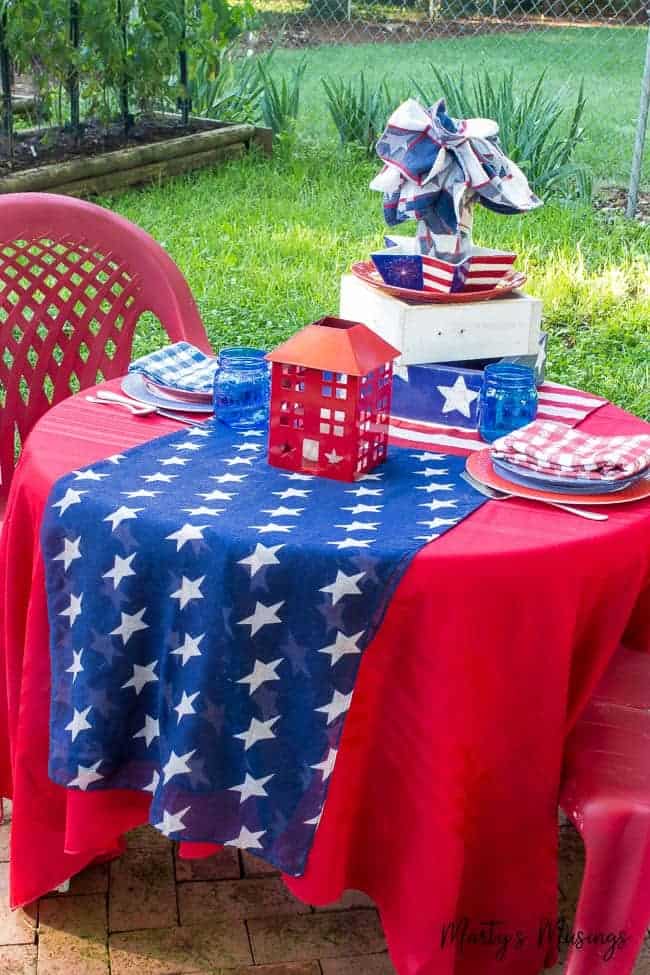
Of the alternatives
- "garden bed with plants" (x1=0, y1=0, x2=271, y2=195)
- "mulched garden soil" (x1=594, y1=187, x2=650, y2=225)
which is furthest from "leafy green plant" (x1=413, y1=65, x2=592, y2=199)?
"garden bed with plants" (x1=0, y1=0, x2=271, y2=195)

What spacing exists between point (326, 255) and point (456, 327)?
400 centimetres

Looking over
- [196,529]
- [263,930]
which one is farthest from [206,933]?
[196,529]

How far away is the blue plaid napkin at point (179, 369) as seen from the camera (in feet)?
7.45

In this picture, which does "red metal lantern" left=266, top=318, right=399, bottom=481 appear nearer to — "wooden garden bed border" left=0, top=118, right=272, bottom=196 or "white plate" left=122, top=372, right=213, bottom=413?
"white plate" left=122, top=372, right=213, bottom=413

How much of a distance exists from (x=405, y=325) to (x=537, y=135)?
17.6 feet

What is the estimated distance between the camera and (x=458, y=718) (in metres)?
1.72

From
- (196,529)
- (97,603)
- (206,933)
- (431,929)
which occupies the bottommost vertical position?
(206,933)

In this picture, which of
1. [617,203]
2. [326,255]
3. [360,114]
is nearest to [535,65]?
[360,114]

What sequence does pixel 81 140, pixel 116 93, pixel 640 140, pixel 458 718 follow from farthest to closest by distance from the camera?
pixel 116 93, pixel 81 140, pixel 640 140, pixel 458 718

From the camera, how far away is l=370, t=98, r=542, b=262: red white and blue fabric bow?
2.19m

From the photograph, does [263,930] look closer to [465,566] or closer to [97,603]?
[97,603]

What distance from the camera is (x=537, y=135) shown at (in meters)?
7.11

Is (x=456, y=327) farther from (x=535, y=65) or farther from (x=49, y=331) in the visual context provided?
(x=535, y=65)

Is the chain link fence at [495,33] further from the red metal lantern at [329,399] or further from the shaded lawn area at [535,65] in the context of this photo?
the red metal lantern at [329,399]
